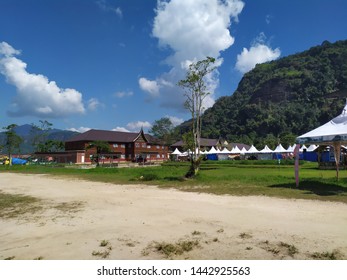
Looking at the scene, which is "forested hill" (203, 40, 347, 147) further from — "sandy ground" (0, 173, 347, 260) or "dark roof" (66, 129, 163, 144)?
"sandy ground" (0, 173, 347, 260)

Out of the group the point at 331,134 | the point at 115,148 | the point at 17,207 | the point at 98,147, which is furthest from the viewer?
the point at 115,148

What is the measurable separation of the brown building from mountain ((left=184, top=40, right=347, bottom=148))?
177 ft

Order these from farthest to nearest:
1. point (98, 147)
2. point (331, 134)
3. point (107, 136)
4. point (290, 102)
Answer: point (290, 102), point (107, 136), point (98, 147), point (331, 134)

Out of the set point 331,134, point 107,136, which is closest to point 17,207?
point 331,134

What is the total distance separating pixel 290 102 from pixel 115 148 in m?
107

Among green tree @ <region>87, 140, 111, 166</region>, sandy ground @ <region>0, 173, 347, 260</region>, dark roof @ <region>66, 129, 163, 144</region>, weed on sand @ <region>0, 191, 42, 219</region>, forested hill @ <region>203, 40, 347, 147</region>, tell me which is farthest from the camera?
forested hill @ <region>203, 40, 347, 147</region>

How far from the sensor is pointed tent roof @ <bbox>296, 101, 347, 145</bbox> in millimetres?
14045

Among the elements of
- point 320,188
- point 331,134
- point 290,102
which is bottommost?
point 320,188

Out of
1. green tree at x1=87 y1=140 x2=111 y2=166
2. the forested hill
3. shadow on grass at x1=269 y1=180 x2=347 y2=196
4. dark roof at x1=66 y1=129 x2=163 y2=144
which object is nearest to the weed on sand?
shadow on grass at x1=269 y1=180 x2=347 y2=196

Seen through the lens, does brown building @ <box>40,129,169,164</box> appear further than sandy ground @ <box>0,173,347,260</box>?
Yes

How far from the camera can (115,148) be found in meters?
74.2

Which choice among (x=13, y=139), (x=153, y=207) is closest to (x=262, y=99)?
(x=13, y=139)

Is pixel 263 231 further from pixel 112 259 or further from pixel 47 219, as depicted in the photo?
pixel 47 219

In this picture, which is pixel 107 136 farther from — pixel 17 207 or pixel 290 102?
pixel 290 102
